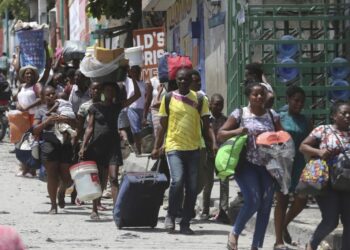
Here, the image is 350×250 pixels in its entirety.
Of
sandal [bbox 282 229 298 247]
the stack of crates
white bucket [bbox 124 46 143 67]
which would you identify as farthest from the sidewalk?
white bucket [bbox 124 46 143 67]

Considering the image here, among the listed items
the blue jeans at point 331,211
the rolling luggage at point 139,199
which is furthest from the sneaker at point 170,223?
the blue jeans at point 331,211

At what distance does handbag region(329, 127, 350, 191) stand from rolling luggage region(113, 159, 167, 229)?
3.07 m

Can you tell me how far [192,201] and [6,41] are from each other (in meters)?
55.9

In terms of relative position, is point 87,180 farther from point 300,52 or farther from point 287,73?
point 300,52

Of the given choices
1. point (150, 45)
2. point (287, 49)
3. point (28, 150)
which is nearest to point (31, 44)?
point (150, 45)

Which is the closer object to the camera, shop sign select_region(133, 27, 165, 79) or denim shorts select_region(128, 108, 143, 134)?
denim shorts select_region(128, 108, 143, 134)

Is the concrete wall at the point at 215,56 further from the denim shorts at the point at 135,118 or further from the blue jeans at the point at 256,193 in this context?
the blue jeans at the point at 256,193

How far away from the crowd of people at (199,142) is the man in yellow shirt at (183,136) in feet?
0.03

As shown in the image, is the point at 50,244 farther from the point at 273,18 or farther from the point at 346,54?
the point at 346,54

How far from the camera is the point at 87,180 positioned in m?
11.7

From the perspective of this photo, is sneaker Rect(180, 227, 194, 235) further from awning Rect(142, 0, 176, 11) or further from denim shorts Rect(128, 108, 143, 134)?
awning Rect(142, 0, 176, 11)

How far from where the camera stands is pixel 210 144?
10.8 metres

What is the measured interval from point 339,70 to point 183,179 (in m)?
3.92

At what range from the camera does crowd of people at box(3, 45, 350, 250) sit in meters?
8.43
